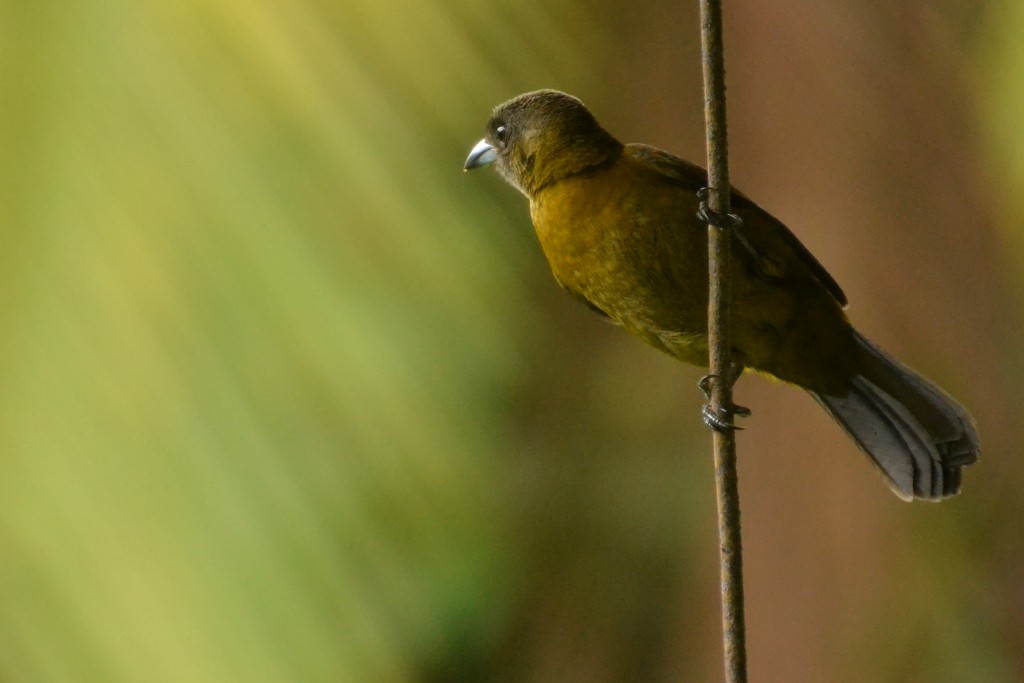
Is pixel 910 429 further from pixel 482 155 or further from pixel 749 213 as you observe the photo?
pixel 482 155

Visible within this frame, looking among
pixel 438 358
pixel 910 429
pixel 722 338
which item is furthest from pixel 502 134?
pixel 722 338

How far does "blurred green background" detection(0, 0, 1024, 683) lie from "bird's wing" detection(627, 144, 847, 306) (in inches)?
10.5

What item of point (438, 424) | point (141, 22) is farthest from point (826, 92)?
point (141, 22)

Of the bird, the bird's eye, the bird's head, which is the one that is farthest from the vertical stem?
the bird's eye

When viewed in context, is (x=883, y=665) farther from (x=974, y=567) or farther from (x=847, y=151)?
(x=847, y=151)

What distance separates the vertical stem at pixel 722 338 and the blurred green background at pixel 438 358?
0.76 metres

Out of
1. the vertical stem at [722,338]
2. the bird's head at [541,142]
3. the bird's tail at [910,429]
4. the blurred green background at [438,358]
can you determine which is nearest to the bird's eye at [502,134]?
the bird's head at [541,142]

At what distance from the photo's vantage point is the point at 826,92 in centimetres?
158

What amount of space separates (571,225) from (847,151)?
1.61 ft

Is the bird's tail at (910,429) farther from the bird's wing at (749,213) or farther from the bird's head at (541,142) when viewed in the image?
the bird's head at (541,142)

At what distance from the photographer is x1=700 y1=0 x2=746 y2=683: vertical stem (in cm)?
73

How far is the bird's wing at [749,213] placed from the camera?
4.17 feet

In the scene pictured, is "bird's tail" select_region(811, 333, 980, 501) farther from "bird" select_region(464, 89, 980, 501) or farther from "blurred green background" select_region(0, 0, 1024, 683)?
"blurred green background" select_region(0, 0, 1024, 683)

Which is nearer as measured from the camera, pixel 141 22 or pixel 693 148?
pixel 141 22
